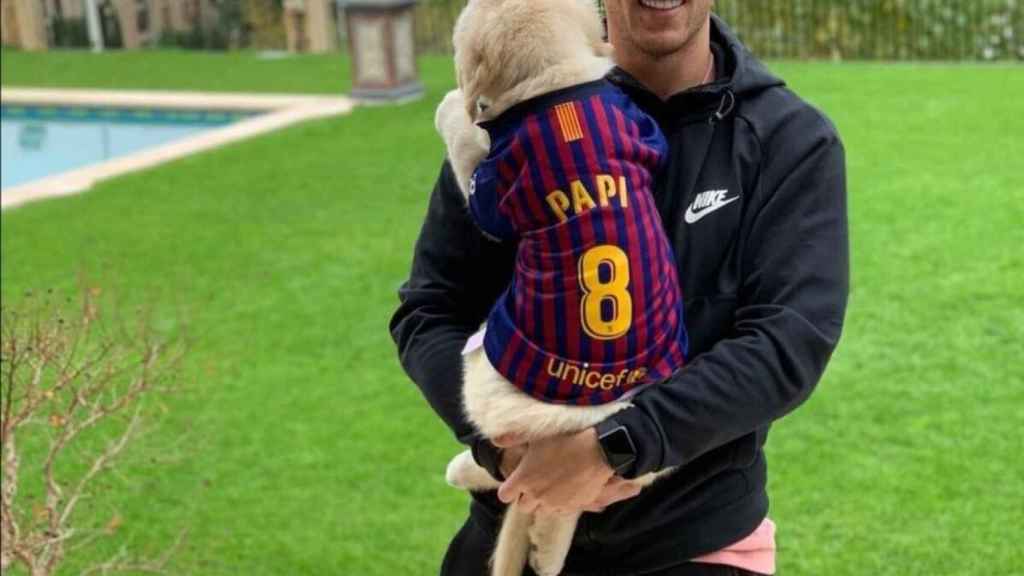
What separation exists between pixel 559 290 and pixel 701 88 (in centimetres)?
33

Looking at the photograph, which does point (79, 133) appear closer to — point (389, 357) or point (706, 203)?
point (389, 357)

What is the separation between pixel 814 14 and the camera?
1417cm

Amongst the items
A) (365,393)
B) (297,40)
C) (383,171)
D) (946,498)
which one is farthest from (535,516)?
(297,40)

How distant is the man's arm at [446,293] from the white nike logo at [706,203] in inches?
9.8

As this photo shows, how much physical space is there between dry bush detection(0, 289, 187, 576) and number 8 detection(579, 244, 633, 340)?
5.96 feet

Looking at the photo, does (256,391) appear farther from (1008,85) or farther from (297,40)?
(297,40)

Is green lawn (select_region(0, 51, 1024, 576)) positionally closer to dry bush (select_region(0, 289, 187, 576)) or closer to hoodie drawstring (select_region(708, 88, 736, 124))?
dry bush (select_region(0, 289, 187, 576))

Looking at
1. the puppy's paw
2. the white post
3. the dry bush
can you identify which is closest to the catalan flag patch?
the puppy's paw

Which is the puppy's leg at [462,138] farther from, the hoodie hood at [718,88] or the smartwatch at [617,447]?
the smartwatch at [617,447]

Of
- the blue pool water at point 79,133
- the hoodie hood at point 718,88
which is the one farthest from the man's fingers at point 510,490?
the blue pool water at point 79,133

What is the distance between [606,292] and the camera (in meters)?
1.69

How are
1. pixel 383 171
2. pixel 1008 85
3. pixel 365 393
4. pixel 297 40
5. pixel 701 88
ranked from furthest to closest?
1. pixel 297 40
2. pixel 1008 85
3. pixel 383 171
4. pixel 365 393
5. pixel 701 88

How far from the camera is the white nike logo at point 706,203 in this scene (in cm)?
177

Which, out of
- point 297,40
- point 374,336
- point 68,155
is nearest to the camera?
point 374,336
